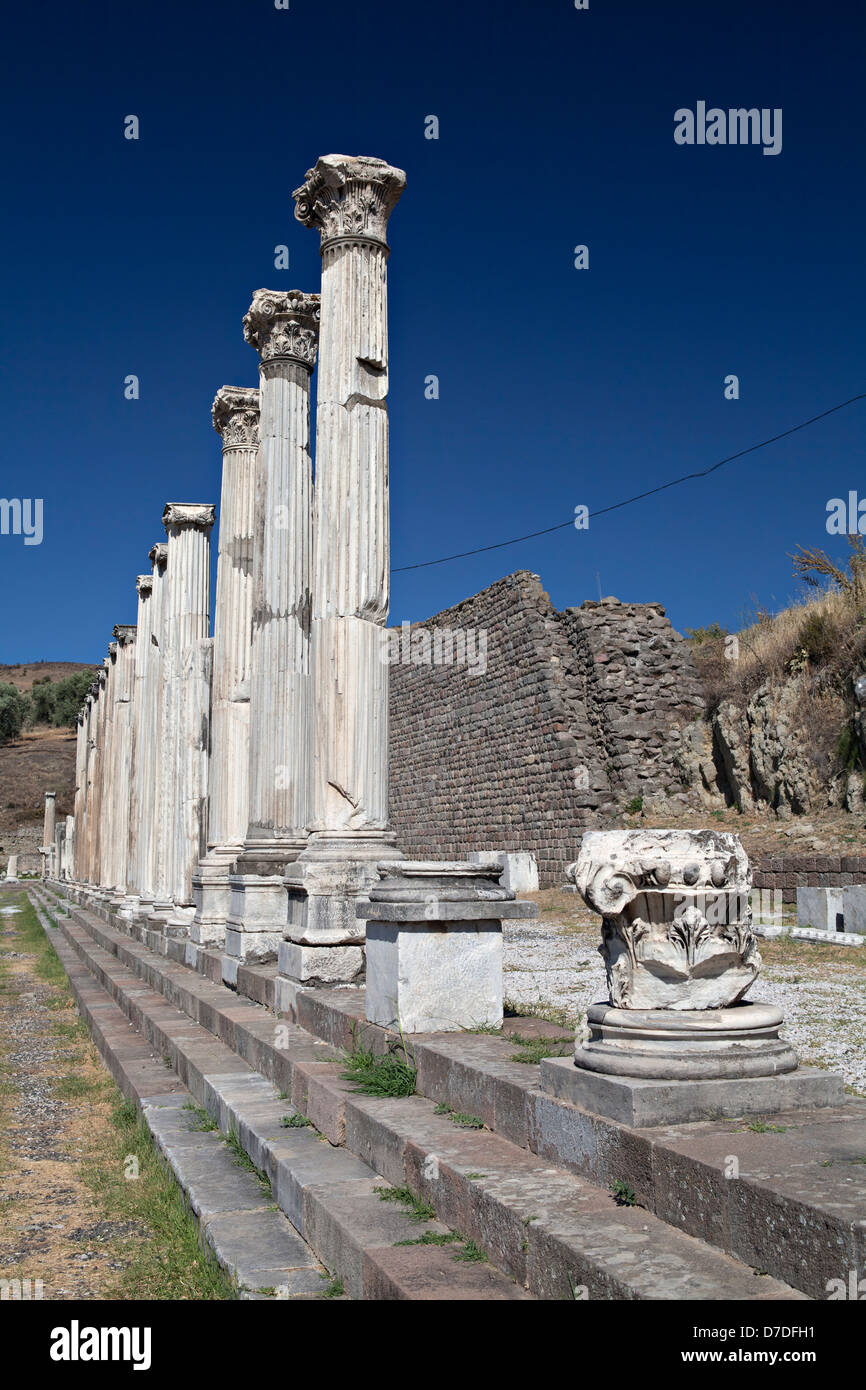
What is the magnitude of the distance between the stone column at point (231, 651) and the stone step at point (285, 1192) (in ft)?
11.2

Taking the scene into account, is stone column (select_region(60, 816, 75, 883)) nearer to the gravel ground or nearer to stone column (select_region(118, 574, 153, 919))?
stone column (select_region(118, 574, 153, 919))

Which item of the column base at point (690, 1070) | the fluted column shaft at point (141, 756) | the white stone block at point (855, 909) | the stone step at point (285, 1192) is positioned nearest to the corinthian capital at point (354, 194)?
the stone step at point (285, 1192)

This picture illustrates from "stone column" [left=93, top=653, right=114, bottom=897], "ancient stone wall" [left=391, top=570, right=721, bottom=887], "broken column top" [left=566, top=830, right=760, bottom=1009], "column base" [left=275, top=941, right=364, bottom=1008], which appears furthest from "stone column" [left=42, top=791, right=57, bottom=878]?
"broken column top" [left=566, top=830, right=760, bottom=1009]

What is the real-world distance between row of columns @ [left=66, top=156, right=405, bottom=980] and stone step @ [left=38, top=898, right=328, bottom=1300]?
1.09 metres

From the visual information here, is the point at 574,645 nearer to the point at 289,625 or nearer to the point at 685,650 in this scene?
the point at 685,650

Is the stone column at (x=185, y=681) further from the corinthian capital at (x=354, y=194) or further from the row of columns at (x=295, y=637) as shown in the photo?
the corinthian capital at (x=354, y=194)

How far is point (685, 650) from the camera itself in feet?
72.1

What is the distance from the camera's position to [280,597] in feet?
30.9

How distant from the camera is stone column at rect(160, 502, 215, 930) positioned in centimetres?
1345

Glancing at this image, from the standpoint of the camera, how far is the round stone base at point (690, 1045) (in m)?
3.07
